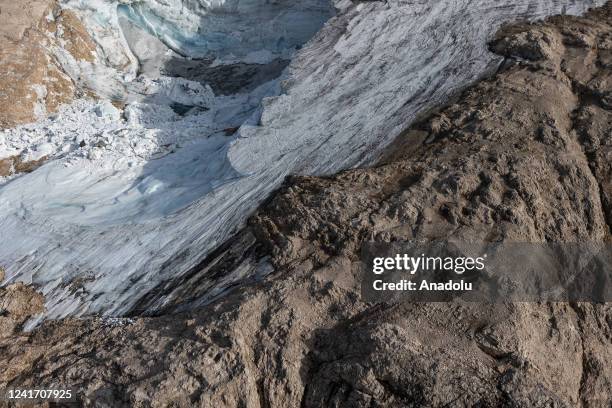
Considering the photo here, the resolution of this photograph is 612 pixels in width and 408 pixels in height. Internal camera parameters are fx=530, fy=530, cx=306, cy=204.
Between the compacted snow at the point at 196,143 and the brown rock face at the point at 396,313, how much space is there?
67 cm

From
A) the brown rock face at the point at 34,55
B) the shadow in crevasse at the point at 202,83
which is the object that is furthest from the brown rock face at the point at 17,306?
the brown rock face at the point at 34,55

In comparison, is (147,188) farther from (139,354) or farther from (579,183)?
(579,183)

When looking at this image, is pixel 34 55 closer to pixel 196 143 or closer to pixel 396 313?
pixel 196 143

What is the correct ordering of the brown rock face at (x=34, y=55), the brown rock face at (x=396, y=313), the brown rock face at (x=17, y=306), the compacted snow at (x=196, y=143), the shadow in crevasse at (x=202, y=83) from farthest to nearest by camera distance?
the brown rock face at (x=34, y=55)
the shadow in crevasse at (x=202, y=83)
the compacted snow at (x=196, y=143)
the brown rock face at (x=17, y=306)
the brown rock face at (x=396, y=313)

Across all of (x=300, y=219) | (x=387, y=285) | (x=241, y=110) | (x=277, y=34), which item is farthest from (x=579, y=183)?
(x=277, y=34)

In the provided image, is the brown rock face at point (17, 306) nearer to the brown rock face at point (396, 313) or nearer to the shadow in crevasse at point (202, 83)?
the brown rock face at point (396, 313)

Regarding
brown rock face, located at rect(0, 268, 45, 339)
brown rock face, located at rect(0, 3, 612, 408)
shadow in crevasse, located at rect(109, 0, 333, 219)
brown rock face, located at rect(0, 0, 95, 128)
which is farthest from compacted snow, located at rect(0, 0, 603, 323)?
brown rock face, located at rect(0, 3, 612, 408)

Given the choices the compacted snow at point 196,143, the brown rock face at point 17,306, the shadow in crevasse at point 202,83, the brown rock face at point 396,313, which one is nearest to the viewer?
the brown rock face at point 396,313

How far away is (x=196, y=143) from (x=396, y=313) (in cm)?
596

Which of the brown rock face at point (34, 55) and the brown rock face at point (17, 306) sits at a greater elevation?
the brown rock face at point (34, 55)

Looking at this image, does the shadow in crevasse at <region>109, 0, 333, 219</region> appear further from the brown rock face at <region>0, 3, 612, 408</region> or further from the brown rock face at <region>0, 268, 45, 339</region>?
the brown rock face at <region>0, 3, 612, 408</region>

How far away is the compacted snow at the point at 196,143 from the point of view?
6960mm

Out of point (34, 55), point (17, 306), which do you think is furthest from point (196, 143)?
point (34, 55)

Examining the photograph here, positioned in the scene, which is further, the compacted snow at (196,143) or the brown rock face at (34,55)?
the brown rock face at (34,55)
